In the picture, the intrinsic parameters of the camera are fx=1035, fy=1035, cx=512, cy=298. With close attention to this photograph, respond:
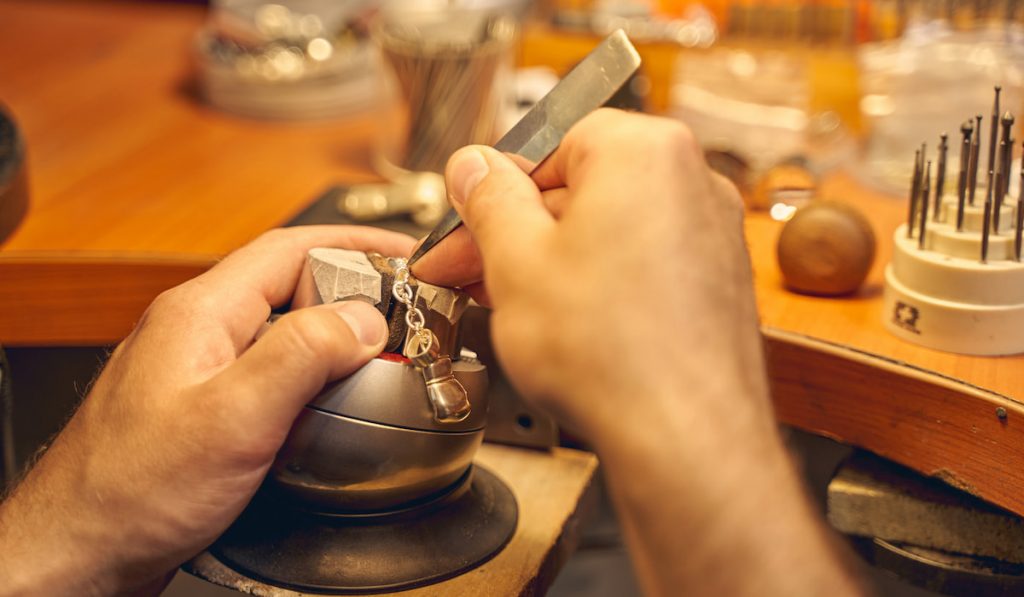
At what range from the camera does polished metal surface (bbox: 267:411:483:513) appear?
1.99 ft

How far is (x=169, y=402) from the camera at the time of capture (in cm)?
60

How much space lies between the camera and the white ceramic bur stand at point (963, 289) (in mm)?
766

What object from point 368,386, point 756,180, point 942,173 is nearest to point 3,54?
point 756,180

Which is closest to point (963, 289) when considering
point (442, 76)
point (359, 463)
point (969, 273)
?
point (969, 273)

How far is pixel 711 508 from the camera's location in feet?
1.53

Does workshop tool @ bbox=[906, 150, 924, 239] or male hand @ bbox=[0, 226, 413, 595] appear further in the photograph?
workshop tool @ bbox=[906, 150, 924, 239]

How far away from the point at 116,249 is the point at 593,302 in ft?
2.20

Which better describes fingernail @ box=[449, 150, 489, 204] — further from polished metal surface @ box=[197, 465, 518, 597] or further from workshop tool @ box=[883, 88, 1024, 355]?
workshop tool @ box=[883, 88, 1024, 355]

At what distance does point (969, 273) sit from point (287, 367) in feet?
1.65

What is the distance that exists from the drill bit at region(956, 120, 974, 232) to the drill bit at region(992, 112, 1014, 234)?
0.07 feet

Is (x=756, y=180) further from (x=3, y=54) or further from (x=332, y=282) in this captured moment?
(x=3, y=54)

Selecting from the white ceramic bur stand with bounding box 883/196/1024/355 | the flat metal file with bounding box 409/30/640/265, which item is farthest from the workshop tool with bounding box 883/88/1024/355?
the flat metal file with bounding box 409/30/640/265

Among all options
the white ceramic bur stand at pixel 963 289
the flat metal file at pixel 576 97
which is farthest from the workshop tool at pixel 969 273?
the flat metal file at pixel 576 97

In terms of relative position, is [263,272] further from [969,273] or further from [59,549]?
[969,273]
